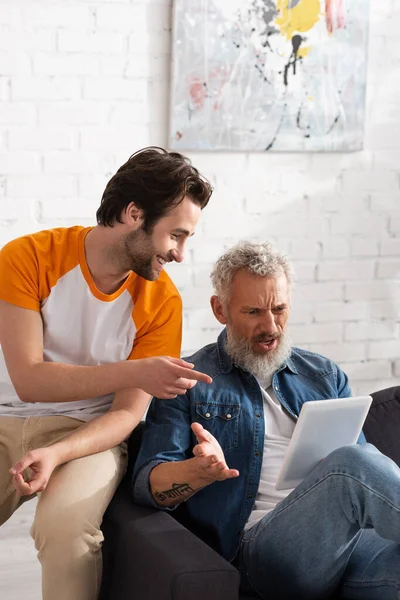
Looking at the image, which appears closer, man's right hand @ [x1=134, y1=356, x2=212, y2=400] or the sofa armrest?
the sofa armrest

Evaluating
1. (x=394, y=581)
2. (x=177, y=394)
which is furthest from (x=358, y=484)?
(x=177, y=394)

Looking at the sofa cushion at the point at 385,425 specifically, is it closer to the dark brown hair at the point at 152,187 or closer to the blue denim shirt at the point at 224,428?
the blue denim shirt at the point at 224,428

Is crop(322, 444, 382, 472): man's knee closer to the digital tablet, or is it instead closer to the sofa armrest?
the digital tablet

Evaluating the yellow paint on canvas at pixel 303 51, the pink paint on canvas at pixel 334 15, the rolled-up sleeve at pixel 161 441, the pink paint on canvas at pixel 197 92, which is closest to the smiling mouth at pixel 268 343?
the rolled-up sleeve at pixel 161 441

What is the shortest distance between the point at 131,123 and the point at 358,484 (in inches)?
71.3

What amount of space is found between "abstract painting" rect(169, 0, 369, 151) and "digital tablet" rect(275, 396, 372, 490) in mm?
1558

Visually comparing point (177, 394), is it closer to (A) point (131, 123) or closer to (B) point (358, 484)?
(B) point (358, 484)

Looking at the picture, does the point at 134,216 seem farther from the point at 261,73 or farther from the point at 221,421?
the point at 261,73

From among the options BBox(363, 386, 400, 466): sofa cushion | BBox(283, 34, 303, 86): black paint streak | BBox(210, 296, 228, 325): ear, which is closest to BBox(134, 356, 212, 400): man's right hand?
BBox(210, 296, 228, 325): ear

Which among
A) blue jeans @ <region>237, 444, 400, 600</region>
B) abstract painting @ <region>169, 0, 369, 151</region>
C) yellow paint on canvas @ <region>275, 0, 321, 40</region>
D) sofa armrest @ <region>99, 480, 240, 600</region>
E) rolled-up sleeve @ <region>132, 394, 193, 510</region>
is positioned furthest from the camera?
yellow paint on canvas @ <region>275, 0, 321, 40</region>

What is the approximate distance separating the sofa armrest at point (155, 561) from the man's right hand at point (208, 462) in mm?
131

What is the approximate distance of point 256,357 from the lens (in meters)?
2.56

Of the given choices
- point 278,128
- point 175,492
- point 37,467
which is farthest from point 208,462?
point 278,128

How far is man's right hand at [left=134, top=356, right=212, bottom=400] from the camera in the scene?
2.22 meters
